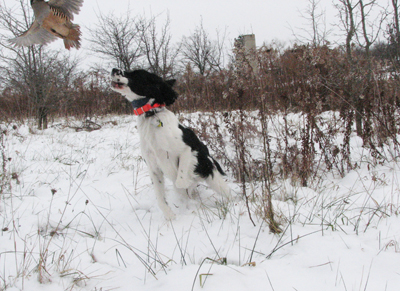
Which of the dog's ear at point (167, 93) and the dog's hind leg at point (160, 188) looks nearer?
the dog's hind leg at point (160, 188)

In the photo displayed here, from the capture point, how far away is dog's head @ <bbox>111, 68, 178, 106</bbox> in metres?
2.40

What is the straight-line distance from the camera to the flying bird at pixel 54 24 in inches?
38.4

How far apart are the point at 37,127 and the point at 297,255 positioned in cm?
758

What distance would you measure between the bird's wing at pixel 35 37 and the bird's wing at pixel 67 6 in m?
0.11

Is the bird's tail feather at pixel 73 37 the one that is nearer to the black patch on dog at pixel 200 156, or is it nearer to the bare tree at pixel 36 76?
the black patch on dog at pixel 200 156

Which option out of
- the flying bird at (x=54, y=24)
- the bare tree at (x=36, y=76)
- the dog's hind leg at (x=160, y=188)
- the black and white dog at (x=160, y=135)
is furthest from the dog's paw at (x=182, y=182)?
the bare tree at (x=36, y=76)

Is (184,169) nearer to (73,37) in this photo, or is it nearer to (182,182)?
(182,182)

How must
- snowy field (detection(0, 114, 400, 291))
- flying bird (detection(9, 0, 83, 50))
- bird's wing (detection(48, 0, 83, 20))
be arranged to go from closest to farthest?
flying bird (detection(9, 0, 83, 50)), bird's wing (detection(48, 0, 83, 20)), snowy field (detection(0, 114, 400, 291))

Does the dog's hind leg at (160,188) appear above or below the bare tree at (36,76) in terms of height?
below

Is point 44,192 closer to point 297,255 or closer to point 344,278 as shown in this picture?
point 297,255

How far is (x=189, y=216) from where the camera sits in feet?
7.49

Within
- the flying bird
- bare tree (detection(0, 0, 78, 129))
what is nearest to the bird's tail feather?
the flying bird

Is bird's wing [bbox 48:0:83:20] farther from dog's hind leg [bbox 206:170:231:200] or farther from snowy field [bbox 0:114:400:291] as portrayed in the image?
dog's hind leg [bbox 206:170:231:200]

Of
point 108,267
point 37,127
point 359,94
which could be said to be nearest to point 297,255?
point 108,267
